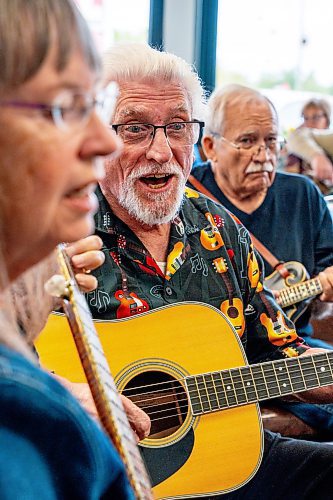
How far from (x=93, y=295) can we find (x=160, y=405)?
10.5 inches

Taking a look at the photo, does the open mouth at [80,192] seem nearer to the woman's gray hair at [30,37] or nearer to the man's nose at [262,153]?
the woman's gray hair at [30,37]

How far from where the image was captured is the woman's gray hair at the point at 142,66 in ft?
6.17

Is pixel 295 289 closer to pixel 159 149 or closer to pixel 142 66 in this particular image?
pixel 159 149

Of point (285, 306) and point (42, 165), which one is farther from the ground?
point (42, 165)

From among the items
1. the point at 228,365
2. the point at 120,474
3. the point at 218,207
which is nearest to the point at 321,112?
the point at 218,207

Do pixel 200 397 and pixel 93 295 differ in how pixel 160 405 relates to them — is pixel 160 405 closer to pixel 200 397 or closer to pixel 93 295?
pixel 200 397

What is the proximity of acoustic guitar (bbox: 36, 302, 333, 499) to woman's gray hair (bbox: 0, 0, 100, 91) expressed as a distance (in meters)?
0.99

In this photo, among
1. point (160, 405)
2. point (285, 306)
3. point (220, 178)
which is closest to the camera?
point (160, 405)

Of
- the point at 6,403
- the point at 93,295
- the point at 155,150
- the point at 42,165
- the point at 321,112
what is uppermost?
the point at 42,165

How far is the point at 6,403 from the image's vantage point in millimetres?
657

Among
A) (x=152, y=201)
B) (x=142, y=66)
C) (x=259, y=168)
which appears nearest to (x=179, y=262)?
(x=152, y=201)

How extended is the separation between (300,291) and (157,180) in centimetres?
73

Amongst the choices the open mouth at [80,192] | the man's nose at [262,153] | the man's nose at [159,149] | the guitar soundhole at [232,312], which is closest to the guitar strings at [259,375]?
the guitar soundhole at [232,312]

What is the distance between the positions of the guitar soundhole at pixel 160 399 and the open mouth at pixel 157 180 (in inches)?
17.3
